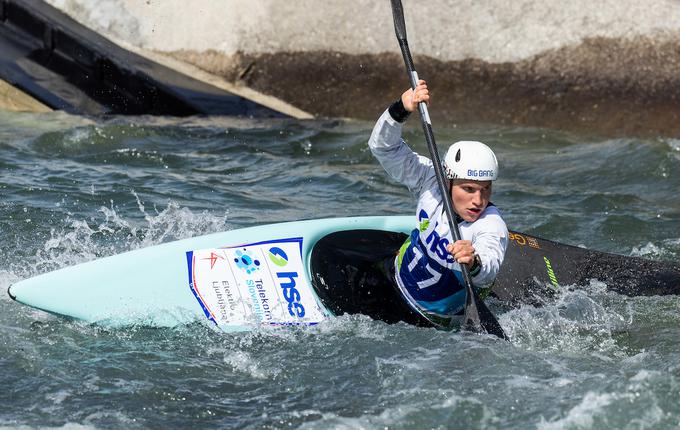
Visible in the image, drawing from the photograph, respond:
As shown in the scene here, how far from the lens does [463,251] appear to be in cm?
479

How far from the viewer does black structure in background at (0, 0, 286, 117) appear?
1095 cm

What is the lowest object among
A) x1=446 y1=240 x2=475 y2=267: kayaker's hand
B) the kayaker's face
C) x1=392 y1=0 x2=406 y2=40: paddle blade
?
x1=446 y1=240 x2=475 y2=267: kayaker's hand

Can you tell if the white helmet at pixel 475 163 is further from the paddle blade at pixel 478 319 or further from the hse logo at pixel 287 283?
the hse logo at pixel 287 283

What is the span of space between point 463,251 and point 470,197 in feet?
1.27

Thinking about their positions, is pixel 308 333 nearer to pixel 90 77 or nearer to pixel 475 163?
pixel 475 163

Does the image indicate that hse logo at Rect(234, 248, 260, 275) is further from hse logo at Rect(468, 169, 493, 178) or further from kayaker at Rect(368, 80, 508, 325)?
hse logo at Rect(468, 169, 493, 178)

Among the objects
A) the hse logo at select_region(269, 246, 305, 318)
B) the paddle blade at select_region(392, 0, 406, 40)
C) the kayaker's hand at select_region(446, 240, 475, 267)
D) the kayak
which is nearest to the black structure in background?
the paddle blade at select_region(392, 0, 406, 40)

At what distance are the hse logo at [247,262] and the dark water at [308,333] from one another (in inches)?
15.1

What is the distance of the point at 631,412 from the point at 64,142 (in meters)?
Answer: 6.56

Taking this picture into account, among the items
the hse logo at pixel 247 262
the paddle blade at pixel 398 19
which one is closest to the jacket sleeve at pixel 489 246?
the hse logo at pixel 247 262

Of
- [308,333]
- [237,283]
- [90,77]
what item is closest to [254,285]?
[237,283]

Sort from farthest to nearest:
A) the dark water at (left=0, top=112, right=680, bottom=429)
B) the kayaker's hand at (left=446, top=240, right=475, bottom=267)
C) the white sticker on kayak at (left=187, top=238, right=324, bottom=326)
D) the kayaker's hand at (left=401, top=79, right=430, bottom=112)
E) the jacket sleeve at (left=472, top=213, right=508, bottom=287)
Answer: the white sticker on kayak at (left=187, top=238, right=324, bottom=326)
the kayaker's hand at (left=401, top=79, right=430, bottom=112)
the jacket sleeve at (left=472, top=213, right=508, bottom=287)
the kayaker's hand at (left=446, top=240, right=475, bottom=267)
the dark water at (left=0, top=112, right=680, bottom=429)

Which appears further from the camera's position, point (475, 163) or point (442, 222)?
point (442, 222)

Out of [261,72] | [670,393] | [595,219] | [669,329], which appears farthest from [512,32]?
[670,393]
